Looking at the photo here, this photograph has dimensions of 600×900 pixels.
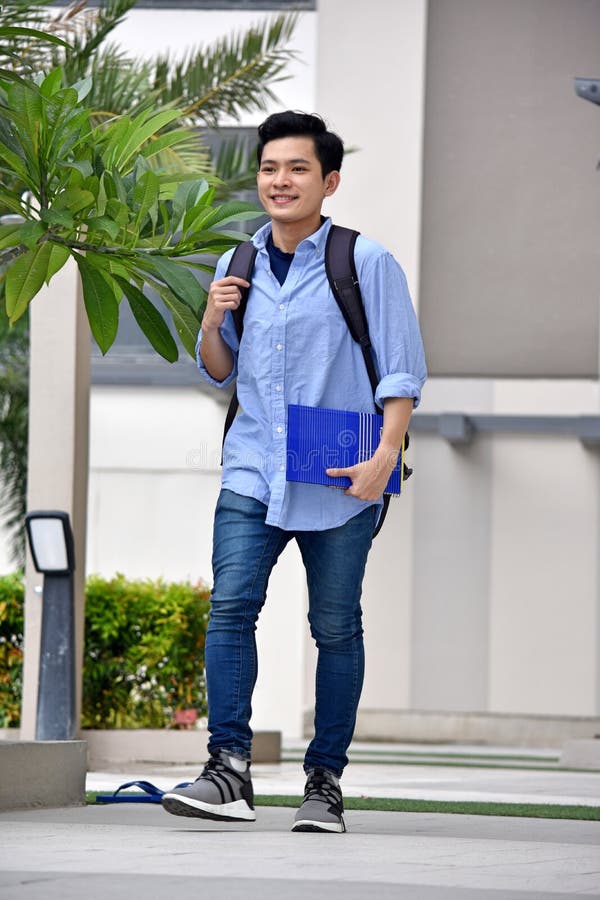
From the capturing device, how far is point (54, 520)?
27.0ft

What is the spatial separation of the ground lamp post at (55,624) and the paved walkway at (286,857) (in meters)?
3.21

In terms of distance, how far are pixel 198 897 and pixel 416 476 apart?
13474mm

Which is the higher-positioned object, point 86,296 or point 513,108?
point 513,108

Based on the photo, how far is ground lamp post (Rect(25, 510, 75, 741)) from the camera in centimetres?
809

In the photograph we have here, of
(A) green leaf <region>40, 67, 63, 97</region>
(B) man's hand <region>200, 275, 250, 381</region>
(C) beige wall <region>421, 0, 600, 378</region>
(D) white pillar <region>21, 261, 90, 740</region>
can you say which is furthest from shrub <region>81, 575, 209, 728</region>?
(A) green leaf <region>40, 67, 63, 97</region>

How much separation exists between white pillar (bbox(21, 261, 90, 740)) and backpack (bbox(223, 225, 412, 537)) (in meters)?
4.82

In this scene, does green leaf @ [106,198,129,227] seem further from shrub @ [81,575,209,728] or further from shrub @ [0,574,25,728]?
shrub @ [0,574,25,728]

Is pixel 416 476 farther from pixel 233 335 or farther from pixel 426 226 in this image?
pixel 233 335

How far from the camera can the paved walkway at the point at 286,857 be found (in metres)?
2.82

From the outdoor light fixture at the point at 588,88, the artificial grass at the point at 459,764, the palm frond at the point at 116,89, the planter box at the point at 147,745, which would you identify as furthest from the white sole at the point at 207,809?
the palm frond at the point at 116,89

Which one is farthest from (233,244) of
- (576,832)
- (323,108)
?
(323,108)

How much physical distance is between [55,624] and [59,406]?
1.51m

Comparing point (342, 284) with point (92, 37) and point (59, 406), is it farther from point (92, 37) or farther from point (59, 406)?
point (92, 37)

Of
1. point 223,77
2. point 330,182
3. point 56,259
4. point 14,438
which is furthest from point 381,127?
point 56,259
